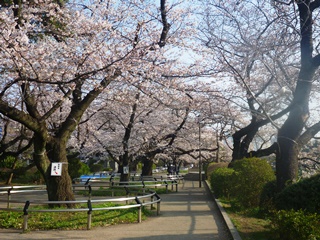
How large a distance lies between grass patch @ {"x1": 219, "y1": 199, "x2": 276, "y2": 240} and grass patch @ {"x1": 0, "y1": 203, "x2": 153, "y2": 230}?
2.62 metres

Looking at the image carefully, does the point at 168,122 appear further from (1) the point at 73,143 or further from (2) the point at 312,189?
(2) the point at 312,189

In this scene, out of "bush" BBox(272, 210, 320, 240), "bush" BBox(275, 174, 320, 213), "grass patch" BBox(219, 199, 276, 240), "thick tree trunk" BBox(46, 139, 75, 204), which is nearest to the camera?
"bush" BBox(272, 210, 320, 240)

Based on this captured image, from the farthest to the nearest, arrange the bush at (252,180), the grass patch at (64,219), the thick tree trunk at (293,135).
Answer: the bush at (252,180) → the thick tree trunk at (293,135) → the grass patch at (64,219)

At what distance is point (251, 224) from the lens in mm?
8492

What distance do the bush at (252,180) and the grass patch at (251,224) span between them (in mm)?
571

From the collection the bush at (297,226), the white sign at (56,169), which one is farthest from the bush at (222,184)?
the bush at (297,226)

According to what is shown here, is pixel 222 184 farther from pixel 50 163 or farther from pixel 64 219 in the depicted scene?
pixel 64 219

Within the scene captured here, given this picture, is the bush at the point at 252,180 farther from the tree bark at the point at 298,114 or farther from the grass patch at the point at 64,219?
the grass patch at the point at 64,219

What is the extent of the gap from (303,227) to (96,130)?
18.0 m

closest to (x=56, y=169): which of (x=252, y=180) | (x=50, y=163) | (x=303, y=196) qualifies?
(x=50, y=163)

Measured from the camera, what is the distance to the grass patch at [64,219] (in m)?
7.92

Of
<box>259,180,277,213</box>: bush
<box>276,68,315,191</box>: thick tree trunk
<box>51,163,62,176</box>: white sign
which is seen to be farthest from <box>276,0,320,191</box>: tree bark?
<box>51,163,62,176</box>: white sign

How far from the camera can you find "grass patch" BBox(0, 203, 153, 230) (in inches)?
312

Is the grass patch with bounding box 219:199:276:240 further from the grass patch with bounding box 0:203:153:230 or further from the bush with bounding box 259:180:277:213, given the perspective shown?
the grass patch with bounding box 0:203:153:230
